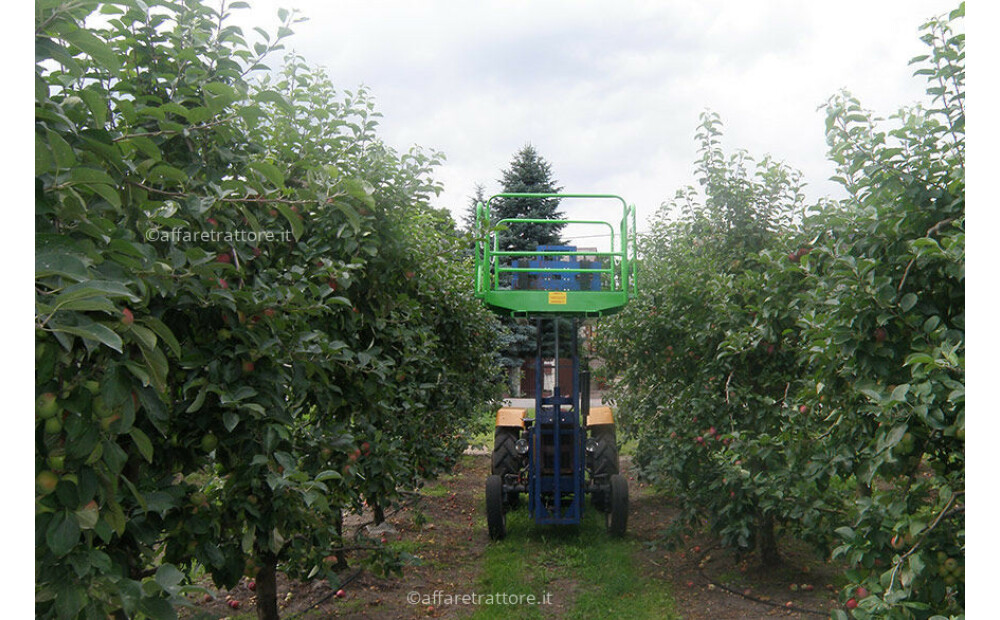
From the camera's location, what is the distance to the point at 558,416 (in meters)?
7.58

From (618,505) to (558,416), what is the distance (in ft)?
3.78

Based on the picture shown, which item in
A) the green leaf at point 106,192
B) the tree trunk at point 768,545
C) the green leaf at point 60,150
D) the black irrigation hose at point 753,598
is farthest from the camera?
the tree trunk at point 768,545

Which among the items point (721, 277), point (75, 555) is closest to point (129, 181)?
point (75, 555)

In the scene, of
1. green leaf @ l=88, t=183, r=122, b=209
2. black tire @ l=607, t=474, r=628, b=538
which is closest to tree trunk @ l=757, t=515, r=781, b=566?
black tire @ l=607, t=474, r=628, b=538

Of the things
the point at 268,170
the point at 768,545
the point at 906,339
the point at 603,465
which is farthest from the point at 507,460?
the point at 268,170

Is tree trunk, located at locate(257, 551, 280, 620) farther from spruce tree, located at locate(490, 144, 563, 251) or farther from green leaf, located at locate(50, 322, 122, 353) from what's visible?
spruce tree, located at locate(490, 144, 563, 251)

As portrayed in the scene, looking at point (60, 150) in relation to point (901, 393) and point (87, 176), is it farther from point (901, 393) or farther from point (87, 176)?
point (901, 393)

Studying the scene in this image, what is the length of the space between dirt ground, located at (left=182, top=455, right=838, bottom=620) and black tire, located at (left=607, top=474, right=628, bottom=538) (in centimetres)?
27

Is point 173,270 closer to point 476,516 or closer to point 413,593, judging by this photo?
point 413,593

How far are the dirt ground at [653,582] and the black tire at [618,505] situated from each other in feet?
0.90

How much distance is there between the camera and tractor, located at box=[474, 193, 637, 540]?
676 cm

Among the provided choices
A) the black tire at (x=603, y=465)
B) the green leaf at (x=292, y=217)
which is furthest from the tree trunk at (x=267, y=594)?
the black tire at (x=603, y=465)

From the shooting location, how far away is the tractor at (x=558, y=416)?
6.76 meters

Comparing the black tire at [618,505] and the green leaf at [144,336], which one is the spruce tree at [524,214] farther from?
the green leaf at [144,336]
